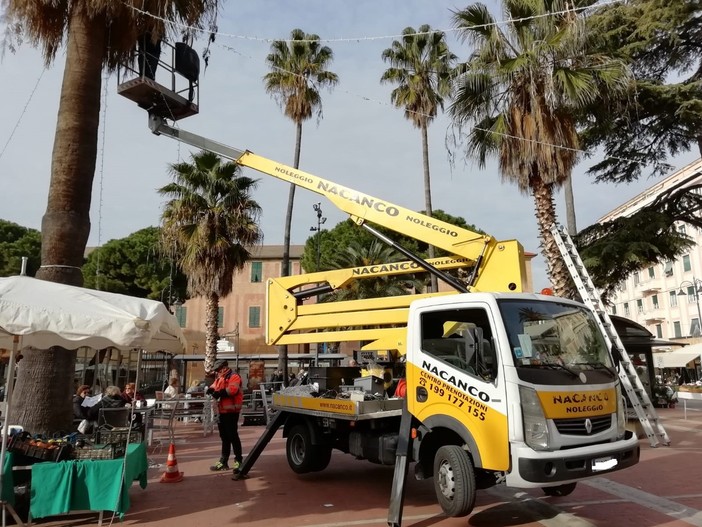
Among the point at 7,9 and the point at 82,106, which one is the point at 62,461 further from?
the point at 7,9

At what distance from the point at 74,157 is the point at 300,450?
546cm

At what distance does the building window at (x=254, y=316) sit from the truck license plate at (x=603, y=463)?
4221 centimetres

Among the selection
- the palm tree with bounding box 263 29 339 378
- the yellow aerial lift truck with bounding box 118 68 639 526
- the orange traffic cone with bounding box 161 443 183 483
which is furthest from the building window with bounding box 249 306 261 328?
the yellow aerial lift truck with bounding box 118 68 639 526

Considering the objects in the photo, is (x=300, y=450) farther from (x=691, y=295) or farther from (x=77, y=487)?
(x=691, y=295)

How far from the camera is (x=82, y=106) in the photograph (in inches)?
300

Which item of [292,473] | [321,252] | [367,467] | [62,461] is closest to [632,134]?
[367,467]

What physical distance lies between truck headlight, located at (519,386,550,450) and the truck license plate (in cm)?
56

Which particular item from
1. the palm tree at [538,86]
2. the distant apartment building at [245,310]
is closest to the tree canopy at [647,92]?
the palm tree at [538,86]

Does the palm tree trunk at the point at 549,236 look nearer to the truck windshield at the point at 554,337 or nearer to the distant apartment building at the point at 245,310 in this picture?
the truck windshield at the point at 554,337

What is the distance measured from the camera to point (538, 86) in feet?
45.5

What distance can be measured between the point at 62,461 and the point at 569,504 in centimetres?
596

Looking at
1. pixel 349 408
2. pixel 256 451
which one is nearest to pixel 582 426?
→ pixel 349 408

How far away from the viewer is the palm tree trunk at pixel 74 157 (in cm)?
711

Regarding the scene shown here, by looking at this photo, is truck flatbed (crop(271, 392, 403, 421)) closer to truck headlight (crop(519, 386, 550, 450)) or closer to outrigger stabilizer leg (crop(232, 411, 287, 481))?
outrigger stabilizer leg (crop(232, 411, 287, 481))
